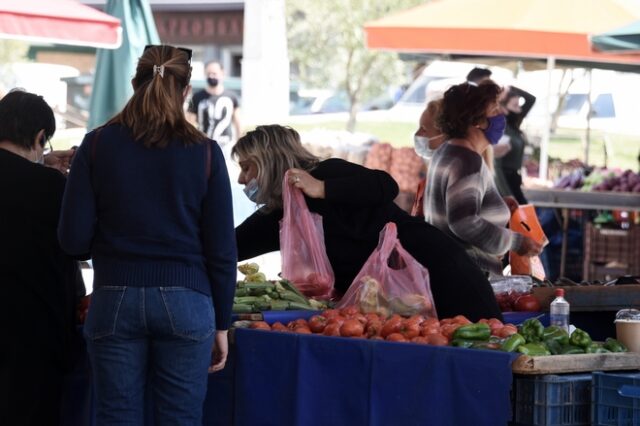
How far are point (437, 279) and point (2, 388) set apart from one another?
1850 millimetres

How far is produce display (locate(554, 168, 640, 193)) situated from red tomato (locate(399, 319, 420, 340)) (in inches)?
312

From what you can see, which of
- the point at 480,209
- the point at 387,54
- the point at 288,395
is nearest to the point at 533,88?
the point at 387,54

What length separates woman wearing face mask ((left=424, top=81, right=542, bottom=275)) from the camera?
5.99 metres

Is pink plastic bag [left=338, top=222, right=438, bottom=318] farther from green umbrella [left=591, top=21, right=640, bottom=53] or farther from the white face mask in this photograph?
green umbrella [left=591, top=21, right=640, bottom=53]

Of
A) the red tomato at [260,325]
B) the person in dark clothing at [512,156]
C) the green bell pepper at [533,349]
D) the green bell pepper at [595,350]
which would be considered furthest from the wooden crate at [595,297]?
the person in dark clothing at [512,156]

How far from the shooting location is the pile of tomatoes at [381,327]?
4375 millimetres

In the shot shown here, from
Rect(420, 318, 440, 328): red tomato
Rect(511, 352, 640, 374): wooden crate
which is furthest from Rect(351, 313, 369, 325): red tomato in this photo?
Rect(511, 352, 640, 374): wooden crate

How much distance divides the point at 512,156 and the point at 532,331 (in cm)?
722

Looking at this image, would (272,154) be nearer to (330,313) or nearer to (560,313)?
(330,313)

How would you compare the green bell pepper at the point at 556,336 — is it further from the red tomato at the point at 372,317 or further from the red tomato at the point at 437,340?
the red tomato at the point at 372,317

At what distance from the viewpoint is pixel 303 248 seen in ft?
17.3

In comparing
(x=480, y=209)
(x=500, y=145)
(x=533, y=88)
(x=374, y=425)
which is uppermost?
(x=533, y=88)

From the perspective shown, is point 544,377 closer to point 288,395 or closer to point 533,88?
point 288,395

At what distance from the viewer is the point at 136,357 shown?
396 centimetres
